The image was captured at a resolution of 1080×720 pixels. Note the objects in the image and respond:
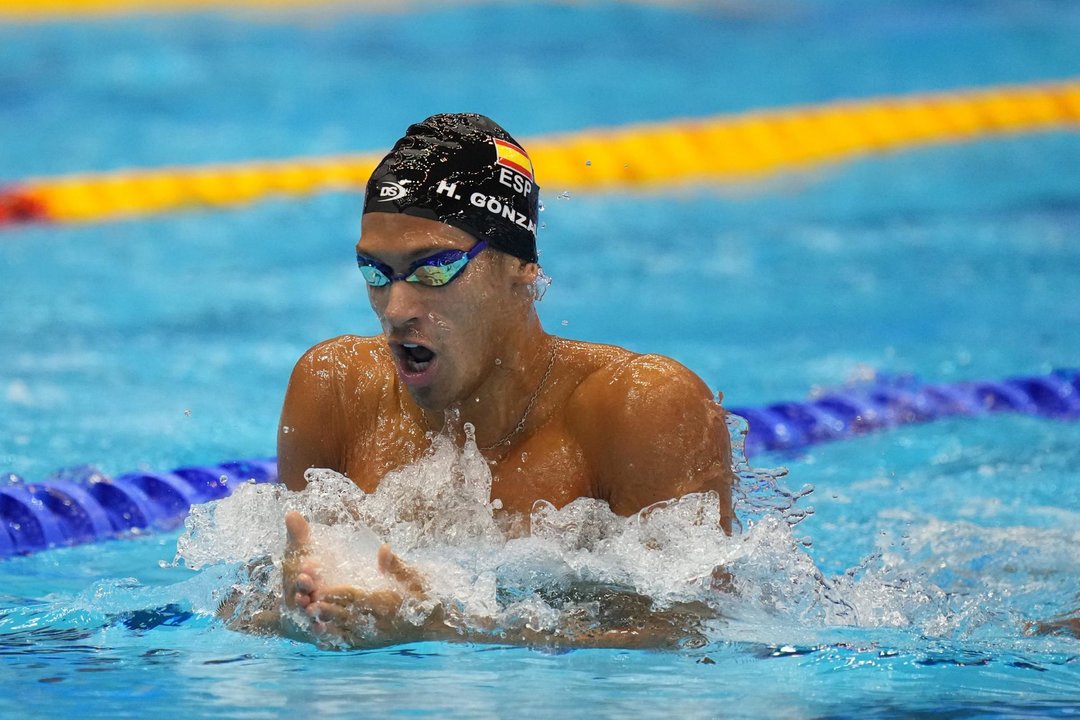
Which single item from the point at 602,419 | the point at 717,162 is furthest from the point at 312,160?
the point at 602,419

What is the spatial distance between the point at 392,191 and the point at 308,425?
1.70 ft

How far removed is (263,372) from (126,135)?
13.3ft

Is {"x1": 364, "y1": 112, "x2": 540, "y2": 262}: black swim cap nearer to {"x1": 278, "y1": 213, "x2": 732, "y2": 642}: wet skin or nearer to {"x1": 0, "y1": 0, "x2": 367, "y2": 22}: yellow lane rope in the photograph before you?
{"x1": 278, "y1": 213, "x2": 732, "y2": 642}: wet skin

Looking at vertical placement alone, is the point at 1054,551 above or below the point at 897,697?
above

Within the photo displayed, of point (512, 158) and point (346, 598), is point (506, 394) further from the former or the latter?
point (346, 598)

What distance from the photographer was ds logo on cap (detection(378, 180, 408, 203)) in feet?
8.61

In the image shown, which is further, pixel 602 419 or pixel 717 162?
pixel 717 162

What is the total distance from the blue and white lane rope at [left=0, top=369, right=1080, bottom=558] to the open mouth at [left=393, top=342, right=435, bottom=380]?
125 centimetres

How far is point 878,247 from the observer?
7.73 meters

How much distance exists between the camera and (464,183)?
2.66 m

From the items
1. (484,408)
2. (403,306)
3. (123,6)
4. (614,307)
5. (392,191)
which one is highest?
(123,6)

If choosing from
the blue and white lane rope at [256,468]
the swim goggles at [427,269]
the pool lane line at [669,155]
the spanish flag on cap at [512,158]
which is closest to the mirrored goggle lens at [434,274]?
the swim goggles at [427,269]

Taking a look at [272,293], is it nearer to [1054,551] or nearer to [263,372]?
[263,372]

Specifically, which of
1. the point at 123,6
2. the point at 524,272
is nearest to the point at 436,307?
the point at 524,272
